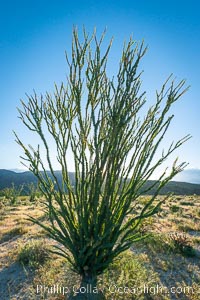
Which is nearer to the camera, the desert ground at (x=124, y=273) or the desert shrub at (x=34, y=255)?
the desert ground at (x=124, y=273)

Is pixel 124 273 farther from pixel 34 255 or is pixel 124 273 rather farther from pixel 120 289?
pixel 34 255

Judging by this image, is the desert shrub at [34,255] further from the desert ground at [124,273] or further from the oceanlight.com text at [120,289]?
the oceanlight.com text at [120,289]

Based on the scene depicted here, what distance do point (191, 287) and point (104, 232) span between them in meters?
1.63

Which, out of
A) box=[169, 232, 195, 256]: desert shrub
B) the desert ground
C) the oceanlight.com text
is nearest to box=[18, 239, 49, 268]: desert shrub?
the desert ground

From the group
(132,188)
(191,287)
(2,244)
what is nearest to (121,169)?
(132,188)

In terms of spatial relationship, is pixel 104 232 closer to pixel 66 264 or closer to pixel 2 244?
pixel 66 264

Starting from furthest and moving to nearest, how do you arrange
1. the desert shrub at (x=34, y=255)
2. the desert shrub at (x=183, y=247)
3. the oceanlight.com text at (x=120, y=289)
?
the desert shrub at (x=183, y=247) → the desert shrub at (x=34, y=255) → the oceanlight.com text at (x=120, y=289)

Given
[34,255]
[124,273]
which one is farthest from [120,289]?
[34,255]

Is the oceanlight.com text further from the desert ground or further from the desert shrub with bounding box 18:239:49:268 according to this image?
the desert shrub with bounding box 18:239:49:268

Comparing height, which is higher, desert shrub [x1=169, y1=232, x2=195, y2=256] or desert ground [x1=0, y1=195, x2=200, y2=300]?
desert shrub [x1=169, y1=232, x2=195, y2=256]

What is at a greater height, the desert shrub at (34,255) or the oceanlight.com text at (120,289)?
the desert shrub at (34,255)

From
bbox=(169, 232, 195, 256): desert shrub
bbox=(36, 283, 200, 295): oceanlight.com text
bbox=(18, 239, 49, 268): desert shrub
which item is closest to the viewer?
bbox=(36, 283, 200, 295): oceanlight.com text

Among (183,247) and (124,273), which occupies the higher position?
(183,247)

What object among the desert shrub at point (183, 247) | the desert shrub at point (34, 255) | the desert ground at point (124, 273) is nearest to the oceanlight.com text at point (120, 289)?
the desert ground at point (124, 273)
